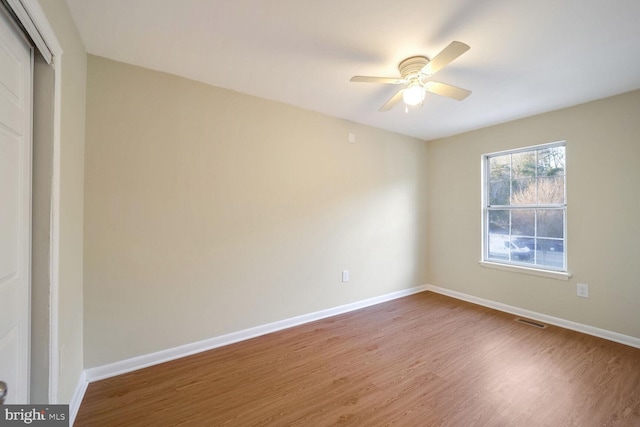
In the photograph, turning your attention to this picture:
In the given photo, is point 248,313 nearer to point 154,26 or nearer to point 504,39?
point 154,26

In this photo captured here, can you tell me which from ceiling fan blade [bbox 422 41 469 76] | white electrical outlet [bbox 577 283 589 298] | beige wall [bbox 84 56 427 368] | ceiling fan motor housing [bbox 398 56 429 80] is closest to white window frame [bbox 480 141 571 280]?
white electrical outlet [bbox 577 283 589 298]

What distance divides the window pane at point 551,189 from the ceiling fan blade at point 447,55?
2.45 m

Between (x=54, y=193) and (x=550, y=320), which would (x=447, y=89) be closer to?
(x=54, y=193)

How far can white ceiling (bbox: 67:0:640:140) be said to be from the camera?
5.16 feet

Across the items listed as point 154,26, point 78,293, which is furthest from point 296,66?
point 78,293

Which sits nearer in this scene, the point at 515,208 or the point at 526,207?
the point at 526,207

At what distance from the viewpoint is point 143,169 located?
2172mm

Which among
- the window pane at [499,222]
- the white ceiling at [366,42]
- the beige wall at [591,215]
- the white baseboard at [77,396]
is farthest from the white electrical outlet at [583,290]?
the white baseboard at [77,396]

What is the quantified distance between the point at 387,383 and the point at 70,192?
8.21 ft

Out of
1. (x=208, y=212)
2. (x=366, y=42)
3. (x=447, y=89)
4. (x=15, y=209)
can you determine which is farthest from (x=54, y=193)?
(x=447, y=89)

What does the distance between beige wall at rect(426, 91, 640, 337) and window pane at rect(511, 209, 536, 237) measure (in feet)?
1.25

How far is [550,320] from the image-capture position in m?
3.07

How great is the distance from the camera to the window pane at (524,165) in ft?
11.0

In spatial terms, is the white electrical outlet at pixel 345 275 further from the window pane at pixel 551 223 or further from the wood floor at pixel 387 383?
the window pane at pixel 551 223
